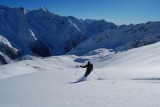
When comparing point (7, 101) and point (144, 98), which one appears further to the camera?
point (7, 101)

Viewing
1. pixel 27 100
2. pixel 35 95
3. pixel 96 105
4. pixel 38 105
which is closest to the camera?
pixel 96 105

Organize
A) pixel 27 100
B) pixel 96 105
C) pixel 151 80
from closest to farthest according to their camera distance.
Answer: pixel 96 105, pixel 27 100, pixel 151 80

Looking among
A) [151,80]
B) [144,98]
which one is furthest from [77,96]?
[151,80]

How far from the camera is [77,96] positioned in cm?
1738

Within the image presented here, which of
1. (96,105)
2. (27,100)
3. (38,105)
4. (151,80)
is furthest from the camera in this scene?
(151,80)

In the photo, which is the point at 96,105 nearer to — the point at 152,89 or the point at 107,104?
the point at 107,104

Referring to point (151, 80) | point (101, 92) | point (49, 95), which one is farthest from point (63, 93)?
point (151, 80)

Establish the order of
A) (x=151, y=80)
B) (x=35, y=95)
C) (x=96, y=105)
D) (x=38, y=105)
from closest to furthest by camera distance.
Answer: (x=96, y=105) → (x=38, y=105) → (x=35, y=95) → (x=151, y=80)

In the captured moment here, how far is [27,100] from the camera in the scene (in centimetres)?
1736

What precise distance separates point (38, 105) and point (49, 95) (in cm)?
284

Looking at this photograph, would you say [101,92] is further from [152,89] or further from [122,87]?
[152,89]

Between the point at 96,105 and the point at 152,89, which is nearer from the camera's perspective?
the point at 96,105

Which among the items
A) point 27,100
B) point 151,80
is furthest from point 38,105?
point 151,80

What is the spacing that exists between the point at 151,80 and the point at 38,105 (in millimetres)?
9929
